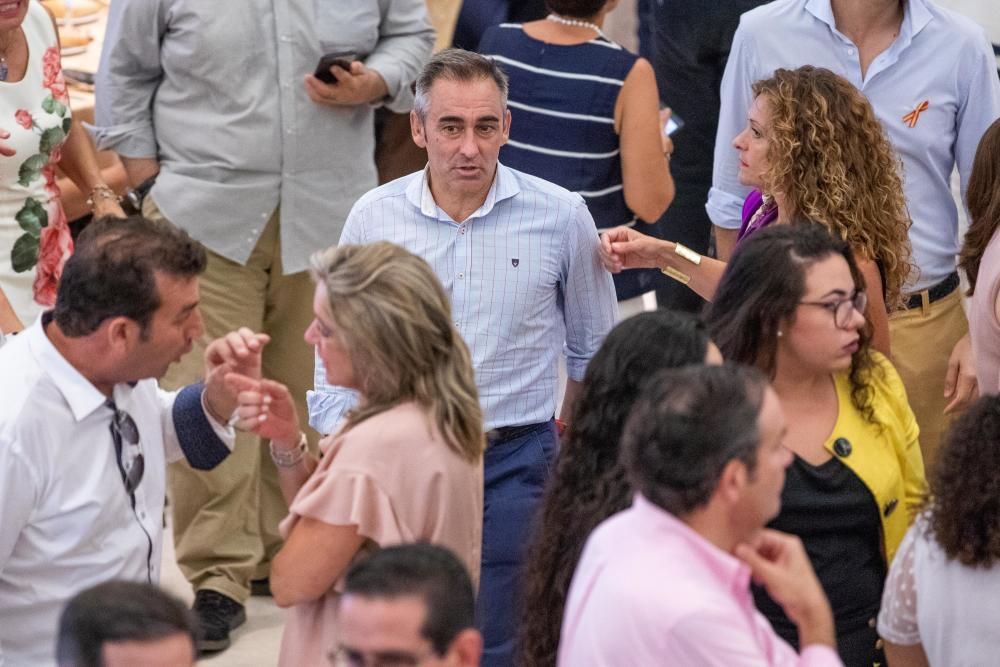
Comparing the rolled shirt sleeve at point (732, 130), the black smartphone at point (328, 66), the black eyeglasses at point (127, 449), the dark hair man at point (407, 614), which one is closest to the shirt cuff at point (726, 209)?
the rolled shirt sleeve at point (732, 130)

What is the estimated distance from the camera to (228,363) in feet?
10.5

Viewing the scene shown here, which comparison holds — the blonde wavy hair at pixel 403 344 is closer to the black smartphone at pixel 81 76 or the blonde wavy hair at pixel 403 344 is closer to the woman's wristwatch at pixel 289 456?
Result: the woman's wristwatch at pixel 289 456

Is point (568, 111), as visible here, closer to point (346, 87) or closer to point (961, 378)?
point (346, 87)

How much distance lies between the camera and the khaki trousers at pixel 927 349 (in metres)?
4.34

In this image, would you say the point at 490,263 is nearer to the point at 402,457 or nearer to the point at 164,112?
the point at 402,457

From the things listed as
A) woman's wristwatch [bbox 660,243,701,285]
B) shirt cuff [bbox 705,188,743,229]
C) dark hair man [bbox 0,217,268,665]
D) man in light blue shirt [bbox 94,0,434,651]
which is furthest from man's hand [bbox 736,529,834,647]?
man in light blue shirt [bbox 94,0,434,651]

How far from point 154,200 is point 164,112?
27cm

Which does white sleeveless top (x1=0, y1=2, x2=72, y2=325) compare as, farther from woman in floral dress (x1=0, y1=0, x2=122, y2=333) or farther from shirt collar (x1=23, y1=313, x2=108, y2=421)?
shirt collar (x1=23, y1=313, x2=108, y2=421)

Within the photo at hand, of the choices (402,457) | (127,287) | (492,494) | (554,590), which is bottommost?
(492,494)

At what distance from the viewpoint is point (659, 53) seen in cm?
607

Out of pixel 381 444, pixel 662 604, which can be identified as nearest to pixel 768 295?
pixel 381 444

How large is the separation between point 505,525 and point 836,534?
86 centimetres

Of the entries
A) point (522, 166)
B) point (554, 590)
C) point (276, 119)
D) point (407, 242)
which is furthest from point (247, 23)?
point (554, 590)

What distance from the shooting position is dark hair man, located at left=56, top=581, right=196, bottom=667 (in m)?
2.27
